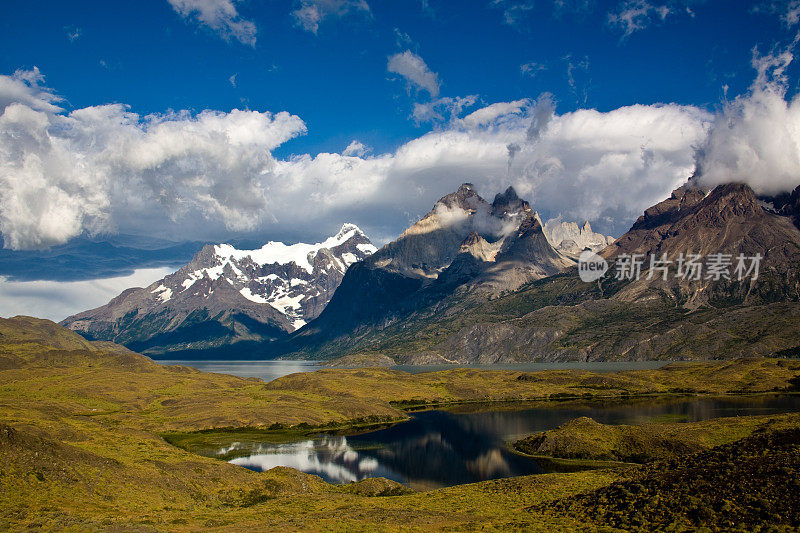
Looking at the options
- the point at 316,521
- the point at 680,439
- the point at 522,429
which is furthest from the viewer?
the point at 522,429

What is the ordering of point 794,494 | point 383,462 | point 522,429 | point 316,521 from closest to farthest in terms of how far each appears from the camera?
point 794,494 < point 316,521 < point 383,462 < point 522,429

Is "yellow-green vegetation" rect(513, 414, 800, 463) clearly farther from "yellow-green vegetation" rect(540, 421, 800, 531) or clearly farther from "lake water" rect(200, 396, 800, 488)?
"yellow-green vegetation" rect(540, 421, 800, 531)

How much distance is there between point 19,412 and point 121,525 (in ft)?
294

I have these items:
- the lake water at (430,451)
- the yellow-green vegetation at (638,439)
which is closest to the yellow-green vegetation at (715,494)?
the lake water at (430,451)

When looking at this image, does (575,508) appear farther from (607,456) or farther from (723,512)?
(607,456)

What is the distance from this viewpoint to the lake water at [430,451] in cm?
12131

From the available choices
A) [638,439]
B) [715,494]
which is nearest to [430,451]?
[638,439]

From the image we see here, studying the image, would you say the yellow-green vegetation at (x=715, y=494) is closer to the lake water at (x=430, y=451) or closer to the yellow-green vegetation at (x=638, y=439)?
the lake water at (x=430, y=451)

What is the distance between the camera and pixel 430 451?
150 meters

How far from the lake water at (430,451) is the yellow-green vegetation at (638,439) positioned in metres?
7.68

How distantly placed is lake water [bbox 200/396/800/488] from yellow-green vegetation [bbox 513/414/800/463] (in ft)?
25.2

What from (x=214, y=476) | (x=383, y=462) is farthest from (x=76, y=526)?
(x=383, y=462)

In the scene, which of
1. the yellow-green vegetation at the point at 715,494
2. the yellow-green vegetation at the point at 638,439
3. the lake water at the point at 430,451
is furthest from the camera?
the lake water at the point at 430,451

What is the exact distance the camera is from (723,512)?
161 feet
